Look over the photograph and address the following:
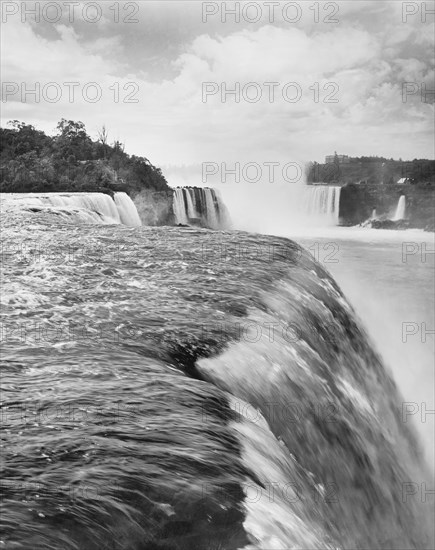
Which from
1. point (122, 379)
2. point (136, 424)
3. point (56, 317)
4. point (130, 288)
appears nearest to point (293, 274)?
point (130, 288)

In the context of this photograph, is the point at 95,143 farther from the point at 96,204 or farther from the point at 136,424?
the point at 136,424

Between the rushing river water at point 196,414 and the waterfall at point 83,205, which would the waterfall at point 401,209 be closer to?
the waterfall at point 83,205

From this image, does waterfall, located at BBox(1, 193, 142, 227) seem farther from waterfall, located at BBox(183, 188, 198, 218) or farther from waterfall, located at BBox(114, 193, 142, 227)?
waterfall, located at BBox(183, 188, 198, 218)

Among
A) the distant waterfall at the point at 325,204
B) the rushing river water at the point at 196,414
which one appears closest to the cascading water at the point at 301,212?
the distant waterfall at the point at 325,204

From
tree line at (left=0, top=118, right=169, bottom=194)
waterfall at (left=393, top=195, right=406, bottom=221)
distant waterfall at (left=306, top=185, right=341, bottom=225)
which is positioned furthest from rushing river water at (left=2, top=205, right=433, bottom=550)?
waterfall at (left=393, top=195, right=406, bottom=221)

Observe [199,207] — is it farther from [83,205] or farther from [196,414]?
[196,414]

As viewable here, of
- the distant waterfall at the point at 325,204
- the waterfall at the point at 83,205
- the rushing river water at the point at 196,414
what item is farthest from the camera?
the distant waterfall at the point at 325,204
